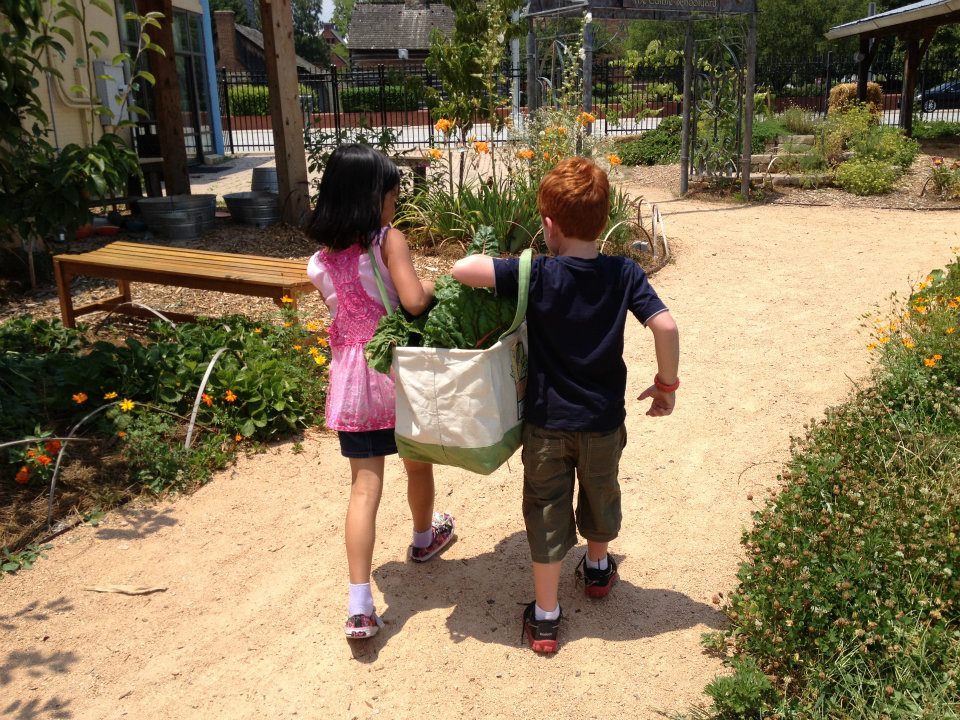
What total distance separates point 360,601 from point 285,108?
6.51 metres

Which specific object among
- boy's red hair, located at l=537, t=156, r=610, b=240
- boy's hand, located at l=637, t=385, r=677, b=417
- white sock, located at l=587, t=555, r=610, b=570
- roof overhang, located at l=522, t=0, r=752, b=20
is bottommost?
white sock, located at l=587, t=555, r=610, b=570

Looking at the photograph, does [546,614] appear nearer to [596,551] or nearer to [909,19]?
[596,551]

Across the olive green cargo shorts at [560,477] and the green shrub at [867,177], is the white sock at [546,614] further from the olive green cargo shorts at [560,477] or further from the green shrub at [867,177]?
the green shrub at [867,177]

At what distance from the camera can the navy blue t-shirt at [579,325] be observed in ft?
8.03

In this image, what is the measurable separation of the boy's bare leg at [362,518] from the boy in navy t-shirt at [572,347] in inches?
19.6

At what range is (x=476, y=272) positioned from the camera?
2.41 meters

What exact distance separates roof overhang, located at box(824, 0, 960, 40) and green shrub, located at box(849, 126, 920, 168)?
2.31 m

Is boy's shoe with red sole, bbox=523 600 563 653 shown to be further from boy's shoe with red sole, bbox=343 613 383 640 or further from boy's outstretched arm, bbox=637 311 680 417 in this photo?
boy's outstretched arm, bbox=637 311 680 417

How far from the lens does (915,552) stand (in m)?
2.62

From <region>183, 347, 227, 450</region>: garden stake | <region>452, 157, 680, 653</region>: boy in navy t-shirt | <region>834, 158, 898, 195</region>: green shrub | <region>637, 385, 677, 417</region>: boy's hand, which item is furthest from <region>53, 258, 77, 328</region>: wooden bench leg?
<region>834, 158, 898, 195</region>: green shrub

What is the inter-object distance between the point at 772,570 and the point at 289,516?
1971 millimetres

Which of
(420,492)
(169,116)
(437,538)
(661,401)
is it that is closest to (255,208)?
(169,116)

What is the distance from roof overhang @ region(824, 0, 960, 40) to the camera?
12.7m

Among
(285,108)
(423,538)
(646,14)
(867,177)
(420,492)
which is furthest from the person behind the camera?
(867,177)
